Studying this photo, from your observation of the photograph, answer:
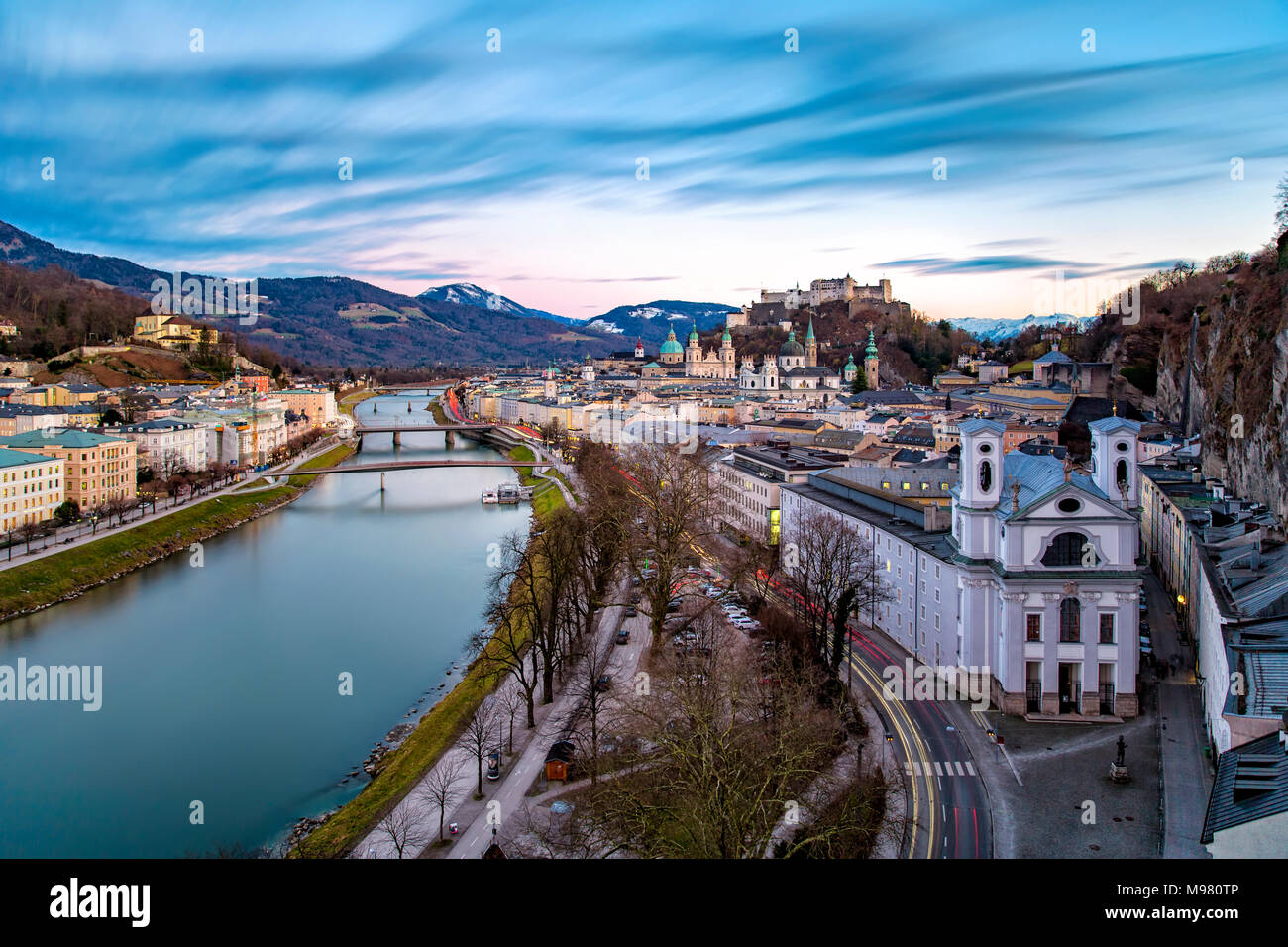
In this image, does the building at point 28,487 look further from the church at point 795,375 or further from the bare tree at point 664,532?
the church at point 795,375

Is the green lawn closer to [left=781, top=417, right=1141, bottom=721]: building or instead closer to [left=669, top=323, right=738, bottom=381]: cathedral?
[left=781, top=417, right=1141, bottom=721]: building

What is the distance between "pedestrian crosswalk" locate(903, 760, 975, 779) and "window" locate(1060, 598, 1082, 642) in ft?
8.85

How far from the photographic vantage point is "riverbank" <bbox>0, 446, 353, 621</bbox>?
18.5 meters

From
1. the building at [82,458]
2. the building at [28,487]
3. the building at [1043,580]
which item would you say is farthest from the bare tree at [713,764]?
the building at [82,458]

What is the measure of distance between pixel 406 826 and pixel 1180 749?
7974 mm

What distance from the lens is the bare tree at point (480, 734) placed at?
1041cm

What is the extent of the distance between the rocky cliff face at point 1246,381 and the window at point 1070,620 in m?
3.62

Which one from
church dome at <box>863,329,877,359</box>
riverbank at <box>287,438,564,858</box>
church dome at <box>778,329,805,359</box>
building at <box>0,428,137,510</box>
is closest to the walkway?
building at <box>0,428,137,510</box>

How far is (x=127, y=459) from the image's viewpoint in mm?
27766

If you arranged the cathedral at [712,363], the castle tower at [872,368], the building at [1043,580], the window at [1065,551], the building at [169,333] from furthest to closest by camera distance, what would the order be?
1. the cathedral at [712,363]
2. the castle tower at [872,368]
3. the building at [169,333]
4. the window at [1065,551]
5. the building at [1043,580]

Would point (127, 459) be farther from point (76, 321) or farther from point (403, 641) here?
point (76, 321)

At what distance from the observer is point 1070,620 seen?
12.2 metres
